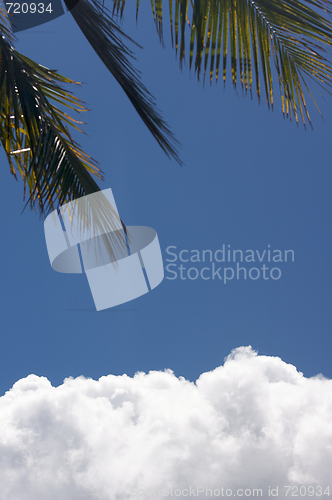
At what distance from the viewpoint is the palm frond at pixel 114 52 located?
1.52m

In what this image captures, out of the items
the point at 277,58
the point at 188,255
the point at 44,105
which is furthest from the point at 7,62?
the point at 188,255

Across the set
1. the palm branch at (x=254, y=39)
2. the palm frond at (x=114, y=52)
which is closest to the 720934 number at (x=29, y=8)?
the palm frond at (x=114, y=52)

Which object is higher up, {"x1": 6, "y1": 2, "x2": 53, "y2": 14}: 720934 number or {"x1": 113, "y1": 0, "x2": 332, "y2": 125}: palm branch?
{"x1": 6, "y1": 2, "x2": 53, "y2": 14}: 720934 number

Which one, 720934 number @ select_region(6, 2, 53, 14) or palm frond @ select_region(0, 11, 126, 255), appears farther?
720934 number @ select_region(6, 2, 53, 14)

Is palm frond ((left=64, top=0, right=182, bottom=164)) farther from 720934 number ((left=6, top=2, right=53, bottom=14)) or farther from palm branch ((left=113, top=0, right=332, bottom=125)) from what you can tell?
720934 number ((left=6, top=2, right=53, bottom=14))

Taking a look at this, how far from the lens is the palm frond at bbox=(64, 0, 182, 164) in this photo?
4.98 ft

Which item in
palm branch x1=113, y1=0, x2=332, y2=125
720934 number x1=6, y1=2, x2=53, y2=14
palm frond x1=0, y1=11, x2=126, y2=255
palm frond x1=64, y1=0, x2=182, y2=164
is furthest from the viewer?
720934 number x1=6, y1=2, x2=53, y2=14

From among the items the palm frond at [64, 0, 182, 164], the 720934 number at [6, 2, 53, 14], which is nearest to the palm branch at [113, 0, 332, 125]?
the palm frond at [64, 0, 182, 164]

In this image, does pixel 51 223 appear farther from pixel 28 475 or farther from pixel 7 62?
pixel 28 475

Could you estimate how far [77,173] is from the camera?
6.17ft

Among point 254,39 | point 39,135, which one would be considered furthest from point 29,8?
point 254,39

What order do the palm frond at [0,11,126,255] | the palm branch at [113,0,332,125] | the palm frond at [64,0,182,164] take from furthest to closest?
the palm frond at [0,11,126,255]
the palm frond at [64,0,182,164]
the palm branch at [113,0,332,125]

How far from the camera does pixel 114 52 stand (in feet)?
5.15

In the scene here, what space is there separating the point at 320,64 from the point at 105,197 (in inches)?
56.7
